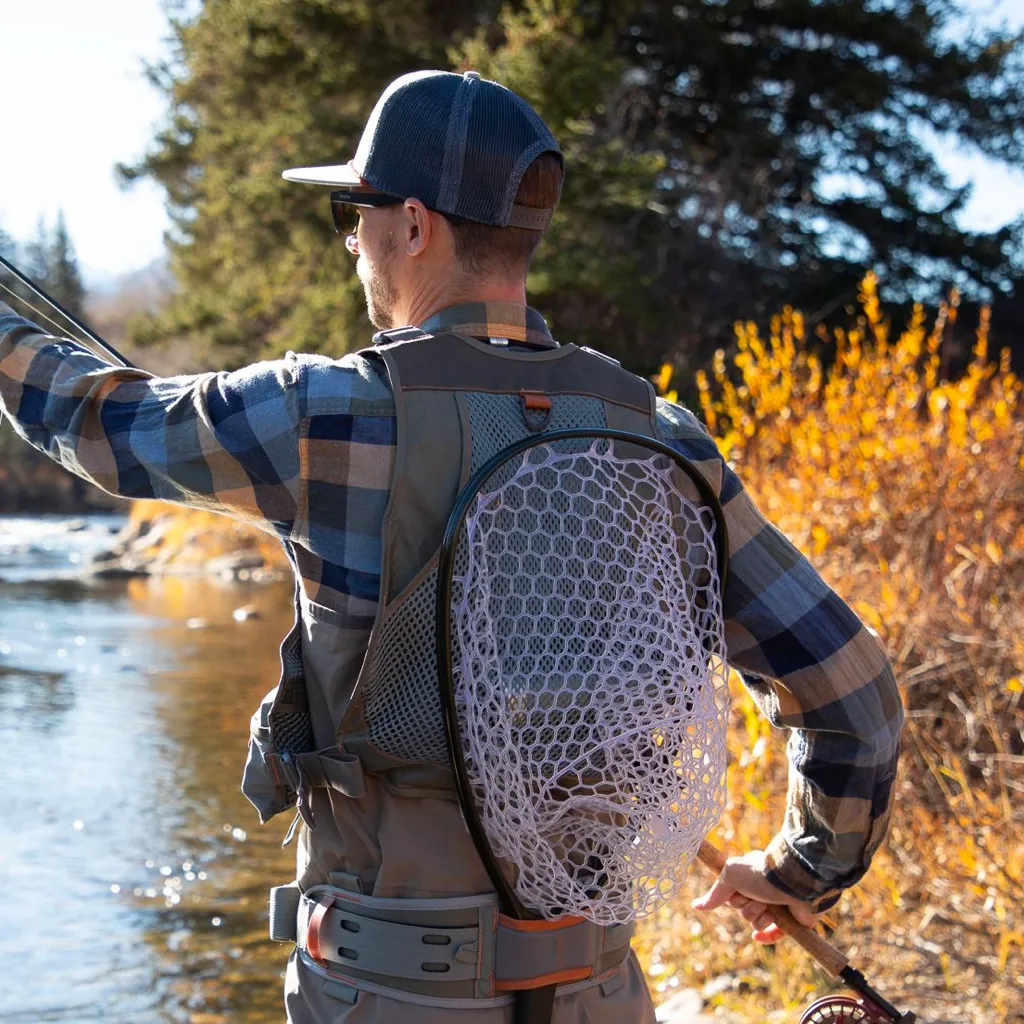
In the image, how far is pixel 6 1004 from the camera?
17.1ft

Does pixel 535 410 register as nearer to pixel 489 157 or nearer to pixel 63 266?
pixel 489 157

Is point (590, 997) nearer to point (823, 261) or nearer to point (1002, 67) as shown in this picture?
point (823, 261)

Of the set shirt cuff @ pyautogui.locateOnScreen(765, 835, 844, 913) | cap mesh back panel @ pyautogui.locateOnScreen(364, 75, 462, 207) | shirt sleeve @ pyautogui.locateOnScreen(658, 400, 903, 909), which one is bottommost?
shirt cuff @ pyautogui.locateOnScreen(765, 835, 844, 913)

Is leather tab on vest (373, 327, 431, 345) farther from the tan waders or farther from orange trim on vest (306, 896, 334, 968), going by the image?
orange trim on vest (306, 896, 334, 968)

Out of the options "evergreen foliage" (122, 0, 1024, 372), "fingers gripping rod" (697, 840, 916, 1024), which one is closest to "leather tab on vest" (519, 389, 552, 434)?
"fingers gripping rod" (697, 840, 916, 1024)

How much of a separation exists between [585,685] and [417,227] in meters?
0.60

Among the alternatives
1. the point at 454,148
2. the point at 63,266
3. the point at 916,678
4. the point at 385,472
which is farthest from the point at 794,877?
the point at 63,266

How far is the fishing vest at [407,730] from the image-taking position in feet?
5.10

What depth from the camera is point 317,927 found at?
1.61m

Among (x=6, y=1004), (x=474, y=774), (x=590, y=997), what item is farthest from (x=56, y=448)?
(x=6, y=1004)

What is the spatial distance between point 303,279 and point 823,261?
210 inches

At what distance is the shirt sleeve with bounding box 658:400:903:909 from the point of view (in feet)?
5.87

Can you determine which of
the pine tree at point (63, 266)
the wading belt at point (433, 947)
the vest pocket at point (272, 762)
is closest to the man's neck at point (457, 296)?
the vest pocket at point (272, 762)

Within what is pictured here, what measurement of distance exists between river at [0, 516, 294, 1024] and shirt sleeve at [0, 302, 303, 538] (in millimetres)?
4103
